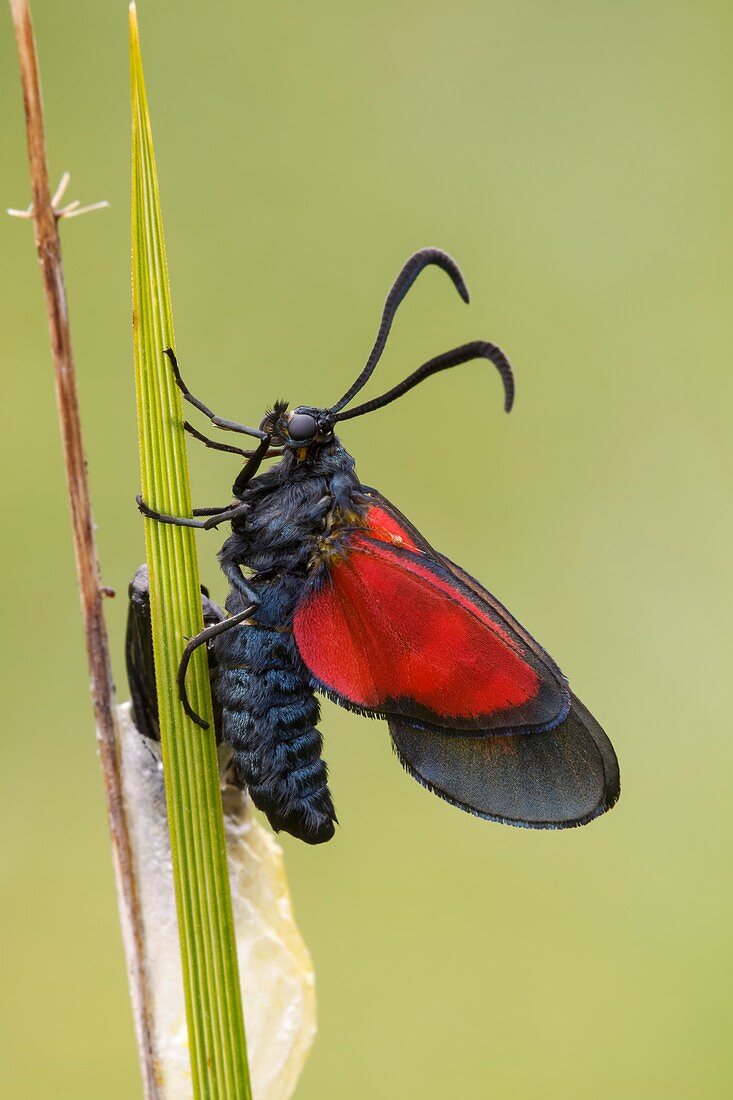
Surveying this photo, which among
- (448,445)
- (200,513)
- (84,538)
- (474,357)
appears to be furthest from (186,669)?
(448,445)

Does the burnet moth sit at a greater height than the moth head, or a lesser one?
lesser

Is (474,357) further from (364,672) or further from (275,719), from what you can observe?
(275,719)

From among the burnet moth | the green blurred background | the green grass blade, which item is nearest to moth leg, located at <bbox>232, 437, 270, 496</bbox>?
the burnet moth

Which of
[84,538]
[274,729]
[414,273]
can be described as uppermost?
[414,273]

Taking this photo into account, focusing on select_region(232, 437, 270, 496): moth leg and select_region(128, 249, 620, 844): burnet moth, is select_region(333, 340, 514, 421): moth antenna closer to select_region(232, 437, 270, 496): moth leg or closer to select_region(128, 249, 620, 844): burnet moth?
select_region(128, 249, 620, 844): burnet moth

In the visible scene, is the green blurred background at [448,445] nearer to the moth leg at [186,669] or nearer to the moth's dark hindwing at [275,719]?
the moth's dark hindwing at [275,719]

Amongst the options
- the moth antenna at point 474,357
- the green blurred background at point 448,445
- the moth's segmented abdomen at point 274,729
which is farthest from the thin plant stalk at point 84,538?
the green blurred background at point 448,445

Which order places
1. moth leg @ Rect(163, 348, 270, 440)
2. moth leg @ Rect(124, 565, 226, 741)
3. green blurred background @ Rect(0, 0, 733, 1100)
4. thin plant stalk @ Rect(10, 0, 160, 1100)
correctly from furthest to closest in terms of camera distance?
1. green blurred background @ Rect(0, 0, 733, 1100)
2. moth leg @ Rect(124, 565, 226, 741)
3. moth leg @ Rect(163, 348, 270, 440)
4. thin plant stalk @ Rect(10, 0, 160, 1100)
